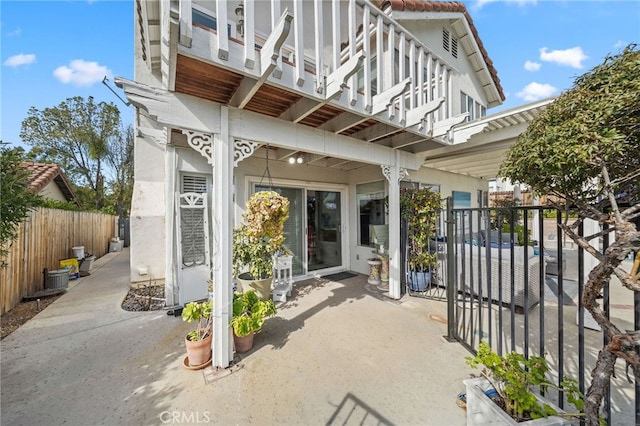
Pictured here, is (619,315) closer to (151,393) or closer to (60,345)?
(151,393)

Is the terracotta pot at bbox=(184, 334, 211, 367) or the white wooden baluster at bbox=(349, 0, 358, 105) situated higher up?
the white wooden baluster at bbox=(349, 0, 358, 105)

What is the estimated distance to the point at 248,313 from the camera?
8.97 ft

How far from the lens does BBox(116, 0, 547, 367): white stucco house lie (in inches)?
85.3

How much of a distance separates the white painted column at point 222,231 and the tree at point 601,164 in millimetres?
2522

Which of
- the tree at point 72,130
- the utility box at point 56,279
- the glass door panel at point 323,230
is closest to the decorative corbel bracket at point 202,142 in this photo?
the glass door panel at point 323,230

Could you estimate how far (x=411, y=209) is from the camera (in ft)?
15.0

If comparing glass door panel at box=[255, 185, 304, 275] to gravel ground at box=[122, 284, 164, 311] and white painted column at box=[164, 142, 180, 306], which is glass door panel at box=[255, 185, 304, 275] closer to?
white painted column at box=[164, 142, 180, 306]

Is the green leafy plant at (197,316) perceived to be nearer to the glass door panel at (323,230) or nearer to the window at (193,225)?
the window at (193,225)

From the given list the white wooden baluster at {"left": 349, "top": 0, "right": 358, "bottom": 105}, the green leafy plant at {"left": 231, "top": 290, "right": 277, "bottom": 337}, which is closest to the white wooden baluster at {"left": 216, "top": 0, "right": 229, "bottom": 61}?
the white wooden baluster at {"left": 349, "top": 0, "right": 358, "bottom": 105}

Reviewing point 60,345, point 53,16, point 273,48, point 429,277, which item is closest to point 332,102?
point 273,48

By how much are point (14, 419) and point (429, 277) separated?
521cm

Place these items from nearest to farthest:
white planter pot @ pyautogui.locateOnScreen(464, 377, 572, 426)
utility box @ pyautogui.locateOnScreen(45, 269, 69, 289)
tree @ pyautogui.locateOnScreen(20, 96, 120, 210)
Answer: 1. white planter pot @ pyautogui.locateOnScreen(464, 377, 572, 426)
2. utility box @ pyautogui.locateOnScreen(45, 269, 69, 289)
3. tree @ pyautogui.locateOnScreen(20, 96, 120, 210)

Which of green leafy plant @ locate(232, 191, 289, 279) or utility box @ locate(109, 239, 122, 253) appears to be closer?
green leafy plant @ locate(232, 191, 289, 279)

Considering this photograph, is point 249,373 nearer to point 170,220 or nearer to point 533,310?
point 170,220
